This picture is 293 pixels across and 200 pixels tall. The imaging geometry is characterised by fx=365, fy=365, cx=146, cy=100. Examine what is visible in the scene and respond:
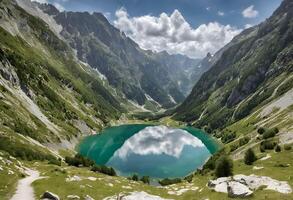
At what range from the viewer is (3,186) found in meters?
60.2

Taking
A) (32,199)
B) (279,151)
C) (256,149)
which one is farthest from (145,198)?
(256,149)

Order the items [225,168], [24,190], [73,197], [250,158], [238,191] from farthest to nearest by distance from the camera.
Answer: [250,158] → [225,168] → [24,190] → [73,197] → [238,191]

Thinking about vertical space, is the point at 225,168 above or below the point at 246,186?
above

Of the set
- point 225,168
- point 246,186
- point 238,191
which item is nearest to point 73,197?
point 238,191

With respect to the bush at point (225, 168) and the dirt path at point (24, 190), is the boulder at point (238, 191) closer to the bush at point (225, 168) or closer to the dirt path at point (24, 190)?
the bush at point (225, 168)

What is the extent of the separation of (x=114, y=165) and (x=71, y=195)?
4696 inches

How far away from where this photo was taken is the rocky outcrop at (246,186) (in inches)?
2003

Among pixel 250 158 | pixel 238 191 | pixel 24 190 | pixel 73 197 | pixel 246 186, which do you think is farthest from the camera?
pixel 250 158

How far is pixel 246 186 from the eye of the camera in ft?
176

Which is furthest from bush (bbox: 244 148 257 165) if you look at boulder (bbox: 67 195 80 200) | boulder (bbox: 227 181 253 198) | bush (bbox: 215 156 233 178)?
boulder (bbox: 67 195 80 200)

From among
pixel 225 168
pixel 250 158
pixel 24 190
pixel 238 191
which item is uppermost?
pixel 250 158

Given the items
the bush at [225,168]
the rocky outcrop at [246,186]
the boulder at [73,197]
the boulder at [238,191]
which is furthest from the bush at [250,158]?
the boulder at [73,197]

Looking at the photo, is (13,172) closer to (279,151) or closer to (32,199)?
(32,199)

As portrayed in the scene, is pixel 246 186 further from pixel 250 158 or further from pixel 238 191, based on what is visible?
pixel 250 158
